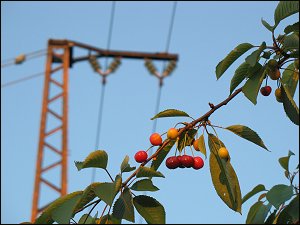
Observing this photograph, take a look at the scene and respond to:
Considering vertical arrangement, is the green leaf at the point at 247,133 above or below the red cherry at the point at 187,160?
above

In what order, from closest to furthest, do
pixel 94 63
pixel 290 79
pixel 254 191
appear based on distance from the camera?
pixel 290 79 → pixel 254 191 → pixel 94 63

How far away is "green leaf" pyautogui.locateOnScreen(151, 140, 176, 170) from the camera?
239 cm

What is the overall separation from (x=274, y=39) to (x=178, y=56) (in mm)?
23706

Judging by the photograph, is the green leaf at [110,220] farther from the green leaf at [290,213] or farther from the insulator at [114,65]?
the insulator at [114,65]

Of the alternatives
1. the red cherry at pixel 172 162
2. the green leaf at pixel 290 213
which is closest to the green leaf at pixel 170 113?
the red cherry at pixel 172 162

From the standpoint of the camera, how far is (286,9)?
2.15 meters

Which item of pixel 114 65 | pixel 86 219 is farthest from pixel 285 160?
pixel 114 65

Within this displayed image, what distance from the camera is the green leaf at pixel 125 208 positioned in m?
2.12

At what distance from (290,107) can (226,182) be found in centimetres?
35

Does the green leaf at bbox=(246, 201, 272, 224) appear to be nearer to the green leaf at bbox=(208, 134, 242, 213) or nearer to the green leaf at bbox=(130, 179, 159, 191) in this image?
the green leaf at bbox=(208, 134, 242, 213)

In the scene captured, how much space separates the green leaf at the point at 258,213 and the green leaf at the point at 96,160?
51cm

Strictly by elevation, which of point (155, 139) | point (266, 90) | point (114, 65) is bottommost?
point (114, 65)

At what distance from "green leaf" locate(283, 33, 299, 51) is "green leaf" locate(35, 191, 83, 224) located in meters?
0.78

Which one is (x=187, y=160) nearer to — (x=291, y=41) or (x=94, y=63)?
(x=291, y=41)
